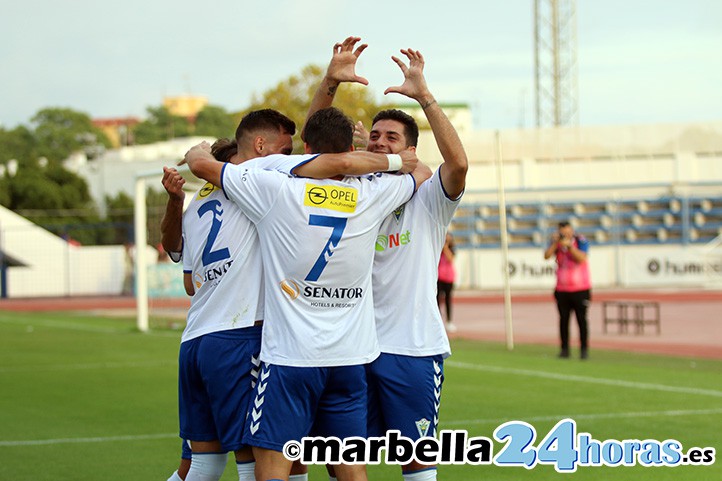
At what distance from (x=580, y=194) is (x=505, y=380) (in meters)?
30.7

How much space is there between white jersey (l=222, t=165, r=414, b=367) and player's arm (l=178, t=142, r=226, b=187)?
7 centimetres

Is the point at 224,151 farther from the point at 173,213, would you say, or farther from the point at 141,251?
the point at 141,251

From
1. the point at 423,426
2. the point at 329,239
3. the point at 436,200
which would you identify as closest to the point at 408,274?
the point at 436,200

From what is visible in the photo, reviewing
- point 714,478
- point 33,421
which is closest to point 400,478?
point 714,478

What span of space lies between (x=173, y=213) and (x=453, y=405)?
7.10 meters

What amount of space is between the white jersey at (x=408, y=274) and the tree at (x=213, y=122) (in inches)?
4488

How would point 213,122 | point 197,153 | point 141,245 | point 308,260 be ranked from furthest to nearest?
1. point 213,122
2. point 141,245
3. point 197,153
4. point 308,260

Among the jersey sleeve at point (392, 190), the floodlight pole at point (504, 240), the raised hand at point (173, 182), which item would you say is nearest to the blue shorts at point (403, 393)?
the jersey sleeve at point (392, 190)

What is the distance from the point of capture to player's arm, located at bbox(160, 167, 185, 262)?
21.0 ft

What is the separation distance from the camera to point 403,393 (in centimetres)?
624

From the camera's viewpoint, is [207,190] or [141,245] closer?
[207,190]

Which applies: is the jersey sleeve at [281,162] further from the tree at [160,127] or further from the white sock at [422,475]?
the tree at [160,127]

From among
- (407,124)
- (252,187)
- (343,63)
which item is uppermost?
(343,63)

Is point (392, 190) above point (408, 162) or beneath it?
beneath
